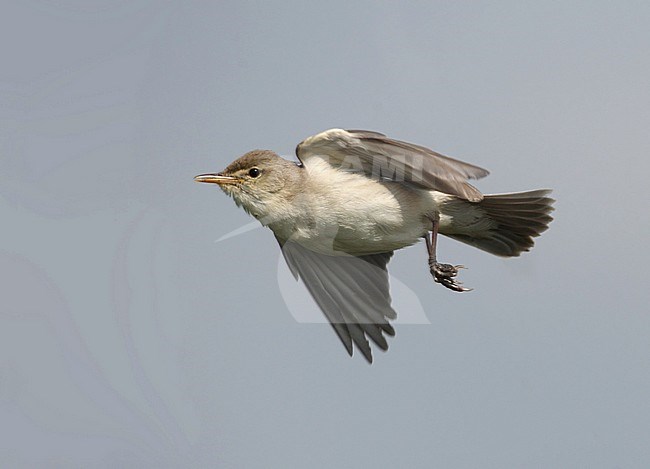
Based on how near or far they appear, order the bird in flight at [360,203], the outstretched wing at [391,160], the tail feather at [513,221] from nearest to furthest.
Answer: the outstretched wing at [391,160], the bird in flight at [360,203], the tail feather at [513,221]

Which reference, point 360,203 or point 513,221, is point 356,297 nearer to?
point 360,203

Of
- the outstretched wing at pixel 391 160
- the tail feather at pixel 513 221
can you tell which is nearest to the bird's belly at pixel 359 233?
the outstretched wing at pixel 391 160

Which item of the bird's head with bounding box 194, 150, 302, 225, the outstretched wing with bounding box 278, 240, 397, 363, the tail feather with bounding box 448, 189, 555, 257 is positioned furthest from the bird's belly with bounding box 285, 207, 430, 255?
the tail feather with bounding box 448, 189, 555, 257

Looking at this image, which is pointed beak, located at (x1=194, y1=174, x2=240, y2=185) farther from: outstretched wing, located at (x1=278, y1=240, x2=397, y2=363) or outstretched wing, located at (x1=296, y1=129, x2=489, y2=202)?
outstretched wing, located at (x1=278, y1=240, x2=397, y2=363)

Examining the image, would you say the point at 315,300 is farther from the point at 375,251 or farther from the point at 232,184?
the point at 232,184

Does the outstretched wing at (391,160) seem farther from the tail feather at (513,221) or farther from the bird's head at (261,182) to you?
the tail feather at (513,221)

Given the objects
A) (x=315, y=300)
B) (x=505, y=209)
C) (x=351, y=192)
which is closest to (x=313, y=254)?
(x=315, y=300)
